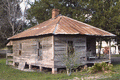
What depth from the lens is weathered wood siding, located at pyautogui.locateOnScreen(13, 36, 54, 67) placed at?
13.0 m

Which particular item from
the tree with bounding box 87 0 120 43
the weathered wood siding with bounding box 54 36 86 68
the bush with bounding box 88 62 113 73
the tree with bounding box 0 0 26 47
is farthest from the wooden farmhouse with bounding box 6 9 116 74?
the tree with bounding box 0 0 26 47

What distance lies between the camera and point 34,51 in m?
15.1

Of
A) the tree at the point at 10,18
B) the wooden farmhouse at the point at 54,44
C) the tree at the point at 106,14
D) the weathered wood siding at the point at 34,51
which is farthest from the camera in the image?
the tree at the point at 10,18

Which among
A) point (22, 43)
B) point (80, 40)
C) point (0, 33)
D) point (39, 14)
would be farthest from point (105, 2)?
point (0, 33)

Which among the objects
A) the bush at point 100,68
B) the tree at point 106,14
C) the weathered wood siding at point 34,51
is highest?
the tree at point 106,14

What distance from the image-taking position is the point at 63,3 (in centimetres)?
2620

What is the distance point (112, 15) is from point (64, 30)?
1230 centimetres

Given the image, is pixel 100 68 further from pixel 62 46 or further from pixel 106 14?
pixel 106 14

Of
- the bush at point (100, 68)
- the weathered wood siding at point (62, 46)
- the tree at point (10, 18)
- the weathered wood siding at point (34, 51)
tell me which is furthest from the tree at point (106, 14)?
the tree at point (10, 18)

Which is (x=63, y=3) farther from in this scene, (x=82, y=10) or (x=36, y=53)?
(x=36, y=53)

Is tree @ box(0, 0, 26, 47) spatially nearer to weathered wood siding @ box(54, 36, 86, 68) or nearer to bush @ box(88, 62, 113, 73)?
weathered wood siding @ box(54, 36, 86, 68)

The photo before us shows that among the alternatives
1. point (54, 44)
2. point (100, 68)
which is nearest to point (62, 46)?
point (54, 44)

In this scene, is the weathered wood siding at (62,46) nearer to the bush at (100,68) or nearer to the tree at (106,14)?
the bush at (100,68)

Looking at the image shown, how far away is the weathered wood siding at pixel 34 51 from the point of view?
13.0 m
